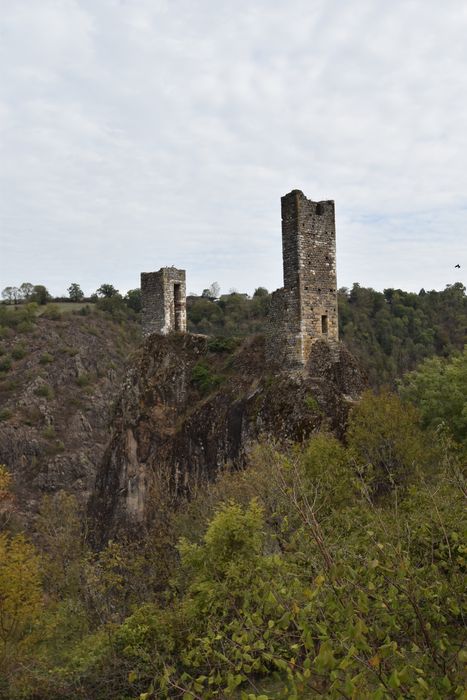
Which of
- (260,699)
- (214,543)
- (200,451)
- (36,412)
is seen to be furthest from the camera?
(36,412)

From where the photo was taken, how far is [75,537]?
35.7 m

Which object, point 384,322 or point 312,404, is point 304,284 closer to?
point 312,404

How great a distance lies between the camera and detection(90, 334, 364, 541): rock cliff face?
83.6 ft

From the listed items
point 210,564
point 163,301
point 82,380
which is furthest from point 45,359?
point 210,564

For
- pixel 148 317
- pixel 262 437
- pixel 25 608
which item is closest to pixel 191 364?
pixel 148 317

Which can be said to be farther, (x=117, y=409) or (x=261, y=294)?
(x=261, y=294)

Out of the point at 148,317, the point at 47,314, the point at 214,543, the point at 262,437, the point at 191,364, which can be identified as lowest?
the point at 214,543

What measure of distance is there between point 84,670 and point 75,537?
2068 centimetres

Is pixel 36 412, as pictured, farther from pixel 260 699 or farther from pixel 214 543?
pixel 260 699

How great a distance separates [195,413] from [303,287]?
8870 millimetres

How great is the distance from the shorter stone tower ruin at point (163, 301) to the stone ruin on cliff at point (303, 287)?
368 inches

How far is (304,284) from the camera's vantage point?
2622 centimetres

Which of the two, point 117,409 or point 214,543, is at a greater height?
point 117,409

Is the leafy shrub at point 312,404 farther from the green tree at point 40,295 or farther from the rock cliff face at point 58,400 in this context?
the green tree at point 40,295
